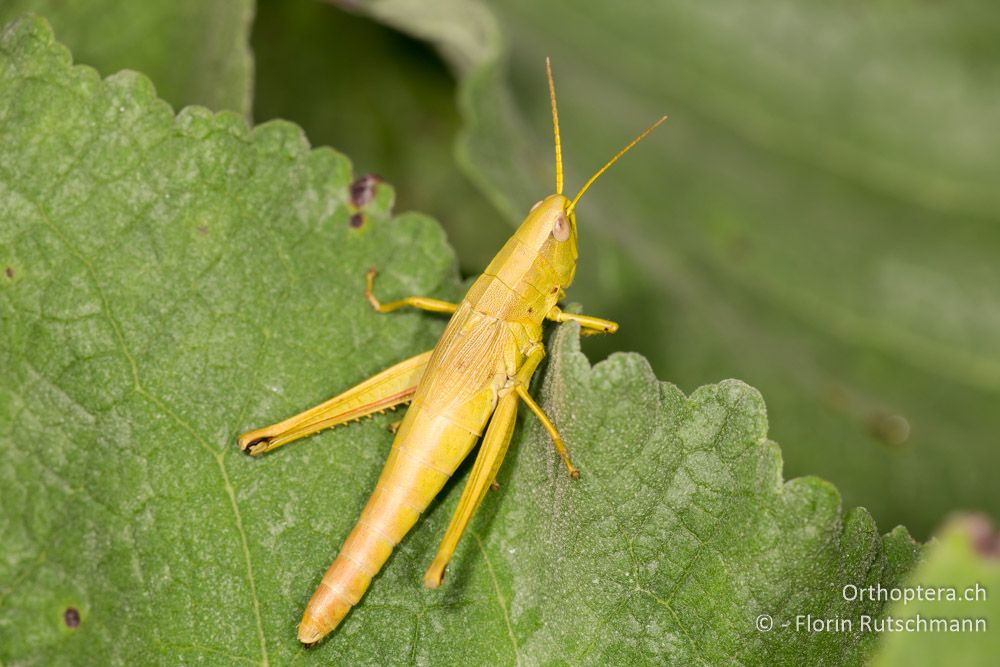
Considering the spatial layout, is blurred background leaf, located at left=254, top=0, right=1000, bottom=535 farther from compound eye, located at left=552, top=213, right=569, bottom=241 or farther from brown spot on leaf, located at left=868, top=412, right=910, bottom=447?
compound eye, located at left=552, top=213, right=569, bottom=241

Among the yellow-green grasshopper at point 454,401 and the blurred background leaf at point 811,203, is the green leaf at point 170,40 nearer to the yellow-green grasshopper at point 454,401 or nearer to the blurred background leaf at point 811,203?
the blurred background leaf at point 811,203

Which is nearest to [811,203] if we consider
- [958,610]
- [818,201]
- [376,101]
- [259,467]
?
[818,201]

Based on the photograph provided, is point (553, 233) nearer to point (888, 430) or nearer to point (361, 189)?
point (361, 189)

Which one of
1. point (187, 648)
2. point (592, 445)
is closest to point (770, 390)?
point (592, 445)

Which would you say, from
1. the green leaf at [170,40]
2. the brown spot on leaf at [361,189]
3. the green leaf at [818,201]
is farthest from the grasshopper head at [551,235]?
the green leaf at [170,40]

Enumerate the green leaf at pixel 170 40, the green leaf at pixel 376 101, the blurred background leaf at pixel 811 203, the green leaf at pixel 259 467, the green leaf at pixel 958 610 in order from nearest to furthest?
the green leaf at pixel 958 610 < the green leaf at pixel 259 467 < the green leaf at pixel 170 40 < the green leaf at pixel 376 101 < the blurred background leaf at pixel 811 203

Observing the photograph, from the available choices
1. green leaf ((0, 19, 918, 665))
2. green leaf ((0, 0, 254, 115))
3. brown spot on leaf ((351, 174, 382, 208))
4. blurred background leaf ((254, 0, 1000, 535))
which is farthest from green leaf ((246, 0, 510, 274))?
green leaf ((0, 19, 918, 665))
